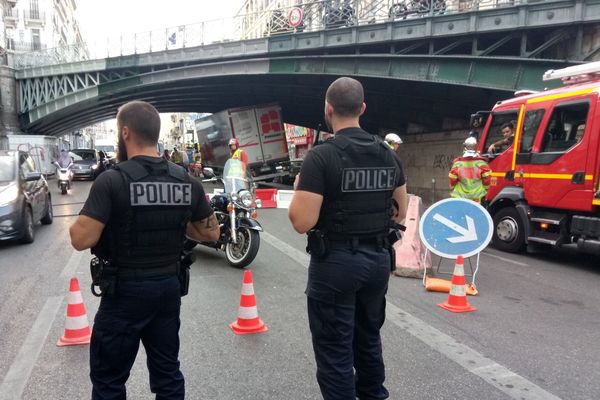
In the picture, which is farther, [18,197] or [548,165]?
[18,197]

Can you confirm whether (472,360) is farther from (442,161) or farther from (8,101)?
(8,101)

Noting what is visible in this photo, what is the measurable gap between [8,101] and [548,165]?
120ft

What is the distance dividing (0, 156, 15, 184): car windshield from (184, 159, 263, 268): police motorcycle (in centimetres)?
406

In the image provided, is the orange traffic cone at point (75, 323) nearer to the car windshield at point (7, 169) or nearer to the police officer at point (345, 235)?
the police officer at point (345, 235)

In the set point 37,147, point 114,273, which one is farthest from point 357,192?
point 37,147

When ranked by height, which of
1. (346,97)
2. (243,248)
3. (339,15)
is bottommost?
(243,248)

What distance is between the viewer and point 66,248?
815cm

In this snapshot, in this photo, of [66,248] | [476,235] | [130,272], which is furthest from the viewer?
[66,248]

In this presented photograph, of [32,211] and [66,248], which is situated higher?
[32,211]

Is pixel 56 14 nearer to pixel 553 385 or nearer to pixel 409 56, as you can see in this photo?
pixel 409 56

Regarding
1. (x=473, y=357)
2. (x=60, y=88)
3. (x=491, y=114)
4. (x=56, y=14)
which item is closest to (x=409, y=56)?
(x=491, y=114)

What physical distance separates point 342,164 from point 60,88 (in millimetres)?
34657

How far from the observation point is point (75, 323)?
3.96 metres

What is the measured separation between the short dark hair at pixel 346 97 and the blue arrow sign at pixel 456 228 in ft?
11.5
